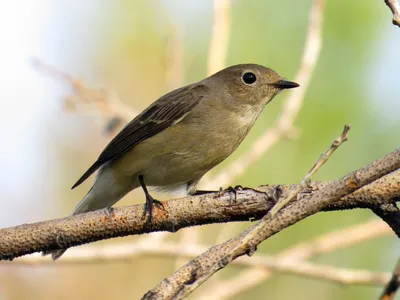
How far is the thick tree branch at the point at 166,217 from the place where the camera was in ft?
10.6

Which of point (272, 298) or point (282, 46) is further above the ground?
point (282, 46)

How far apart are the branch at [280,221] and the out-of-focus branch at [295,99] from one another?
8.13ft

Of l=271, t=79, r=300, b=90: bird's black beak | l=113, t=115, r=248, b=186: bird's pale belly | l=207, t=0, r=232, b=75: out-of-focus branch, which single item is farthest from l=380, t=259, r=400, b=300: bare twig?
l=207, t=0, r=232, b=75: out-of-focus branch

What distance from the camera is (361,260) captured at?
26.4 ft

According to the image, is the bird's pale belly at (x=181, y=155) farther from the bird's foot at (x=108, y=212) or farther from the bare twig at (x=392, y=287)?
the bare twig at (x=392, y=287)

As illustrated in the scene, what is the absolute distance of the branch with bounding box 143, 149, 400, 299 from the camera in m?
2.50

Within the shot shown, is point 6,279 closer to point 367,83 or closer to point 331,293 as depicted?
point 331,293

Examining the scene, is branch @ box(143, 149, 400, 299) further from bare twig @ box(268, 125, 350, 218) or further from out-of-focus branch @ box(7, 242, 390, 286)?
out-of-focus branch @ box(7, 242, 390, 286)

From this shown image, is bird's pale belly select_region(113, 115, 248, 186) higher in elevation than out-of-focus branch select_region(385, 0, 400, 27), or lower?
higher

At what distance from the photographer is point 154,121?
218 inches

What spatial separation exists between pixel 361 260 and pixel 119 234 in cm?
520

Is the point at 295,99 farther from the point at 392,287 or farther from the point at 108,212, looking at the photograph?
the point at 392,287

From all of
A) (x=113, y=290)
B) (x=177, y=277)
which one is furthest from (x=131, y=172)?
(x=113, y=290)

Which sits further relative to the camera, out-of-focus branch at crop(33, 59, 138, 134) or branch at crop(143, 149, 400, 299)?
out-of-focus branch at crop(33, 59, 138, 134)
